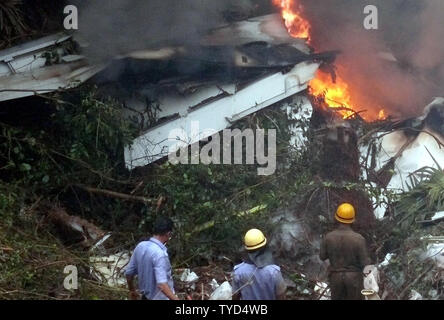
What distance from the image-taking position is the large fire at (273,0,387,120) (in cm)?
855

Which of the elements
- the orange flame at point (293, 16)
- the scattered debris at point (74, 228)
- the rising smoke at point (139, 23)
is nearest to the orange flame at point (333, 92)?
the orange flame at point (293, 16)

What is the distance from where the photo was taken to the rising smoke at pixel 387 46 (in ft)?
28.9

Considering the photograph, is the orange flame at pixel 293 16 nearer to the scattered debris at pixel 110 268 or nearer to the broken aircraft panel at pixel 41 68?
the broken aircraft panel at pixel 41 68

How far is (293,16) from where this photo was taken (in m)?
9.09

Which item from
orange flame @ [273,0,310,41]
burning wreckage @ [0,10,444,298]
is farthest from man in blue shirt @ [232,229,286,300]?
orange flame @ [273,0,310,41]

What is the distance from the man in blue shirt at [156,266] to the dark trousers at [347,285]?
154cm

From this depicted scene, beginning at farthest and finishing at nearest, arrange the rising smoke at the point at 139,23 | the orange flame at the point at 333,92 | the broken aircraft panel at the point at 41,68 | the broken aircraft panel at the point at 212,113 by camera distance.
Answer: the orange flame at the point at 333,92, the rising smoke at the point at 139,23, the broken aircraft panel at the point at 212,113, the broken aircraft panel at the point at 41,68

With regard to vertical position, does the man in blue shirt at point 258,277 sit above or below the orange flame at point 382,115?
below

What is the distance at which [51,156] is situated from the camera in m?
7.68

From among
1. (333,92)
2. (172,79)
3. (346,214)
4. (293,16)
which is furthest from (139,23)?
(346,214)

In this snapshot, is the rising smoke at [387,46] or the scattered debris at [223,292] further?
the rising smoke at [387,46]

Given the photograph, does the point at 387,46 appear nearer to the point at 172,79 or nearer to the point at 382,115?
the point at 382,115

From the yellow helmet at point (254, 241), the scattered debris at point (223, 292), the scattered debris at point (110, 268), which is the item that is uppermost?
the yellow helmet at point (254, 241)
